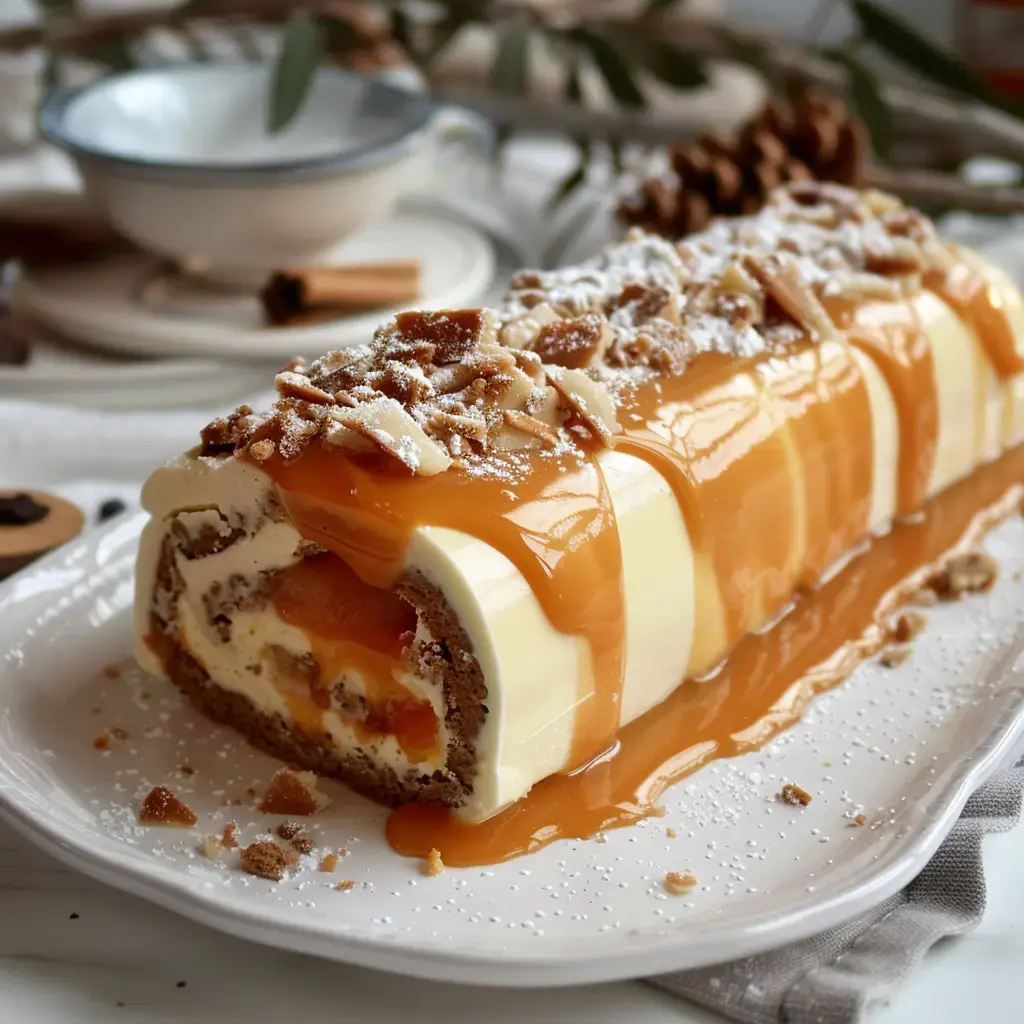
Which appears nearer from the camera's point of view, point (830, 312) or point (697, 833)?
point (697, 833)

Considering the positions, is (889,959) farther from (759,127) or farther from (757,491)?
(759,127)

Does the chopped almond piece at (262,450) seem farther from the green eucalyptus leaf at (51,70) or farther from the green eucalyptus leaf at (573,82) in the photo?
the green eucalyptus leaf at (51,70)

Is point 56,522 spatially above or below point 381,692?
below

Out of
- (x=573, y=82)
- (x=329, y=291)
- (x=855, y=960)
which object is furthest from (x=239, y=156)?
(x=855, y=960)

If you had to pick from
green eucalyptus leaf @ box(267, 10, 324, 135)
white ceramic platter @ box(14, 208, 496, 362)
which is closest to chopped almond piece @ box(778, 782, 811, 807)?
white ceramic platter @ box(14, 208, 496, 362)

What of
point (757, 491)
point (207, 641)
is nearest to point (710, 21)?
point (757, 491)

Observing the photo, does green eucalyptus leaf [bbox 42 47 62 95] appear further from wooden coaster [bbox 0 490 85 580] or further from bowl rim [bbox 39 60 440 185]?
wooden coaster [bbox 0 490 85 580]
